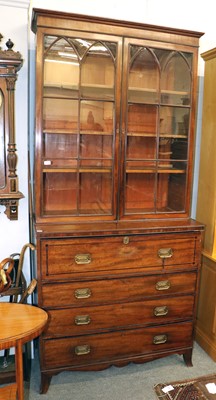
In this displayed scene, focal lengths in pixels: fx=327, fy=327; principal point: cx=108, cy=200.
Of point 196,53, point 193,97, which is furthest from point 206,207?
point 196,53

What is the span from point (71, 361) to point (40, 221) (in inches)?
34.9

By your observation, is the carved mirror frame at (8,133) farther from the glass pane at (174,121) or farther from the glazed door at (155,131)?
the glass pane at (174,121)

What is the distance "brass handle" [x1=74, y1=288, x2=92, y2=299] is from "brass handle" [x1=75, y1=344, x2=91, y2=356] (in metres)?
0.32

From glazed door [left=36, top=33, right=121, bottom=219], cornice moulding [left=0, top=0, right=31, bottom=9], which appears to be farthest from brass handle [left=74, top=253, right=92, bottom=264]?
Result: cornice moulding [left=0, top=0, right=31, bottom=9]

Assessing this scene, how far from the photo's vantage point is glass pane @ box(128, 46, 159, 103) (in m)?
2.05

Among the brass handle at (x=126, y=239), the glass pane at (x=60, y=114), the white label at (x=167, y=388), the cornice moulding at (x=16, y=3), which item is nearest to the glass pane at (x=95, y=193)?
the brass handle at (x=126, y=239)

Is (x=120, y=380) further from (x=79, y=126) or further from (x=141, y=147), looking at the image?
(x=79, y=126)

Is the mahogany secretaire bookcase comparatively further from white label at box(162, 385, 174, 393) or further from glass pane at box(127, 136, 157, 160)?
white label at box(162, 385, 174, 393)

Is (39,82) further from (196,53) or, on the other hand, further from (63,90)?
(196,53)

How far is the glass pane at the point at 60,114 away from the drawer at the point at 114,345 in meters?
→ 1.30

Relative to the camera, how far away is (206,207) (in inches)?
96.3

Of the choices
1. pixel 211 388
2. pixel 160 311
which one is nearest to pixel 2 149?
pixel 160 311

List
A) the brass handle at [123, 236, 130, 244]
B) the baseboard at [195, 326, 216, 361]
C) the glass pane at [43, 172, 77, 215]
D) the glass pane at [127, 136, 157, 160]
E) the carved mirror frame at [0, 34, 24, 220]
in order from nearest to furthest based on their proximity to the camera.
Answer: the carved mirror frame at [0, 34, 24, 220], the brass handle at [123, 236, 130, 244], the glass pane at [43, 172, 77, 215], the glass pane at [127, 136, 157, 160], the baseboard at [195, 326, 216, 361]

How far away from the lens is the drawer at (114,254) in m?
1.89
